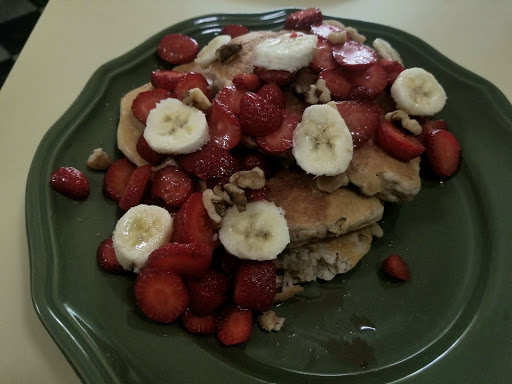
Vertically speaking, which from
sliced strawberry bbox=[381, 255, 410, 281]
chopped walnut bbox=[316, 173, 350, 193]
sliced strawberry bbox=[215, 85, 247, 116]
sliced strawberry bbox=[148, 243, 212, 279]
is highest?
sliced strawberry bbox=[215, 85, 247, 116]

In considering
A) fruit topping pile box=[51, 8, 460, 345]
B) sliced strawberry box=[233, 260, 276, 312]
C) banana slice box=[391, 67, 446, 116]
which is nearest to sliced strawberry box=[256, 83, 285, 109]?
fruit topping pile box=[51, 8, 460, 345]

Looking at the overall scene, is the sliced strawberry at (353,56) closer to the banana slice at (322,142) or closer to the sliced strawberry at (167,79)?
the banana slice at (322,142)

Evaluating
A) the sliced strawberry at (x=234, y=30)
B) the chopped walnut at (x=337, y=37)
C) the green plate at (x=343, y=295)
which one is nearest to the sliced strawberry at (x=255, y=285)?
the green plate at (x=343, y=295)

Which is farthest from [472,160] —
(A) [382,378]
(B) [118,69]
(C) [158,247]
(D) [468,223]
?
(B) [118,69]

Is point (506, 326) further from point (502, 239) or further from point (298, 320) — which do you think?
point (298, 320)

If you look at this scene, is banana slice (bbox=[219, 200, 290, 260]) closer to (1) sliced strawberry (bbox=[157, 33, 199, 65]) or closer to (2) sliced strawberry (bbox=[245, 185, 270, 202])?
(2) sliced strawberry (bbox=[245, 185, 270, 202])
